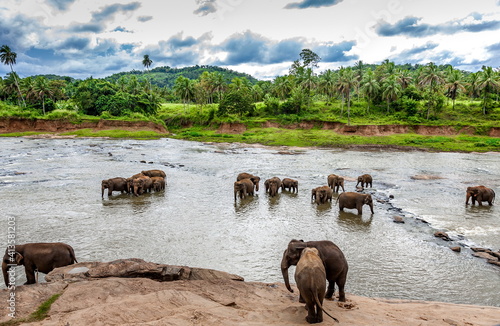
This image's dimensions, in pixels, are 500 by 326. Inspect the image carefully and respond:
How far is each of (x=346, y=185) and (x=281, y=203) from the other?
7.92 meters

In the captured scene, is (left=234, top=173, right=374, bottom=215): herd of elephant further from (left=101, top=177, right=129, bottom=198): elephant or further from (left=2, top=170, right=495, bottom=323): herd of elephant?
(left=2, top=170, right=495, bottom=323): herd of elephant

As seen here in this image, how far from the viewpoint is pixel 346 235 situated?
48.0ft

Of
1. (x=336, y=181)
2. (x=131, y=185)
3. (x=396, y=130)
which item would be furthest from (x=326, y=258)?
(x=396, y=130)

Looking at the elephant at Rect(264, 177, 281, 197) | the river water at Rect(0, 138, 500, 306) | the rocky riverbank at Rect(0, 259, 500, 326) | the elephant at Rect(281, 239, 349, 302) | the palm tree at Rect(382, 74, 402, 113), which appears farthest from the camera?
the palm tree at Rect(382, 74, 402, 113)

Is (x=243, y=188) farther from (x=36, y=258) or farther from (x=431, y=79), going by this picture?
(x=431, y=79)

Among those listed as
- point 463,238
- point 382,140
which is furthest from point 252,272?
point 382,140

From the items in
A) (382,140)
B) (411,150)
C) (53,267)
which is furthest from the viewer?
(382,140)

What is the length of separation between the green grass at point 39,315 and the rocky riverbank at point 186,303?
0.10 metres

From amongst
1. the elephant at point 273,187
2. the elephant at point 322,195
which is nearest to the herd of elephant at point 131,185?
the elephant at point 273,187

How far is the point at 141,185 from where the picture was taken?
21.8m

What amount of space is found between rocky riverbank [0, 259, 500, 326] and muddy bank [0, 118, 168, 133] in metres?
68.6

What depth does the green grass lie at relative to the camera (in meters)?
6.12

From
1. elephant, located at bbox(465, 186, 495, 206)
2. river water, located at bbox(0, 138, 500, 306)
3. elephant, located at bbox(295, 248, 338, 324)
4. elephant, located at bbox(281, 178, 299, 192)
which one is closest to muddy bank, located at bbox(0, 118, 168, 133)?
river water, located at bbox(0, 138, 500, 306)

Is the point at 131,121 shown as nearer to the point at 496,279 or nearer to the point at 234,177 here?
the point at 234,177
